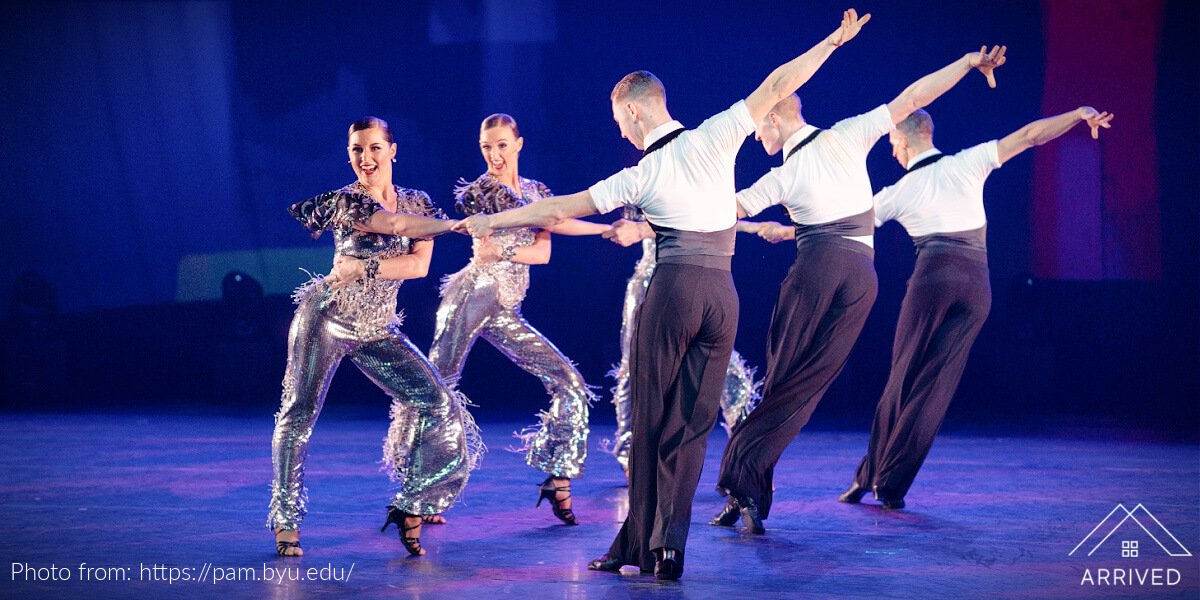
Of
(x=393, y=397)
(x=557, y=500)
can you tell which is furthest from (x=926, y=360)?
(x=393, y=397)

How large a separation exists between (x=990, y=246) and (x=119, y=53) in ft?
25.5

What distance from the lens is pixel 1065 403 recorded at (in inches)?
352

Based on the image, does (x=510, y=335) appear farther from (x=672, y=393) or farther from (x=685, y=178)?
(x=685, y=178)

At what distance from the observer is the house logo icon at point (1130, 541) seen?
414 cm

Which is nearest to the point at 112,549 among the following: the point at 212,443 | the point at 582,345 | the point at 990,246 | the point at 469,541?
the point at 469,541

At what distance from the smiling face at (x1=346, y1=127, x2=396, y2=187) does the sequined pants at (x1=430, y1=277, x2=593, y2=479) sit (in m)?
1.00

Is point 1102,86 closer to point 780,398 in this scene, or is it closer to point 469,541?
point 780,398

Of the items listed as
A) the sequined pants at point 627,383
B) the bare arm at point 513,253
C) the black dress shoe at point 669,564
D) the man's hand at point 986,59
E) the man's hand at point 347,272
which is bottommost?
the black dress shoe at point 669,564

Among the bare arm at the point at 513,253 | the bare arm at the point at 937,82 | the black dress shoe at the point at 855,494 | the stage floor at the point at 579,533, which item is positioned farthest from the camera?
the black dress shoe at the point at 855,494

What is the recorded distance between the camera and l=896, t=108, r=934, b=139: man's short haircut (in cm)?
547

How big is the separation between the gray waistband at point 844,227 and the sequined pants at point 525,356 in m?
1.18

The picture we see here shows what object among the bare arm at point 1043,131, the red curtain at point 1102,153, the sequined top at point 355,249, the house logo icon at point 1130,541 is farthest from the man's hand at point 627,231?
the red curtain at point 1102,153

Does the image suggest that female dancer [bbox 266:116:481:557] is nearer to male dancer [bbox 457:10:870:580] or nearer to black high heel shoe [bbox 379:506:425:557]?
black high heel shoe [bbox 379:506:425:557]

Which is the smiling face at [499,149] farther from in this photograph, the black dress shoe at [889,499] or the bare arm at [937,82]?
the black dress shoe at [889,499]
